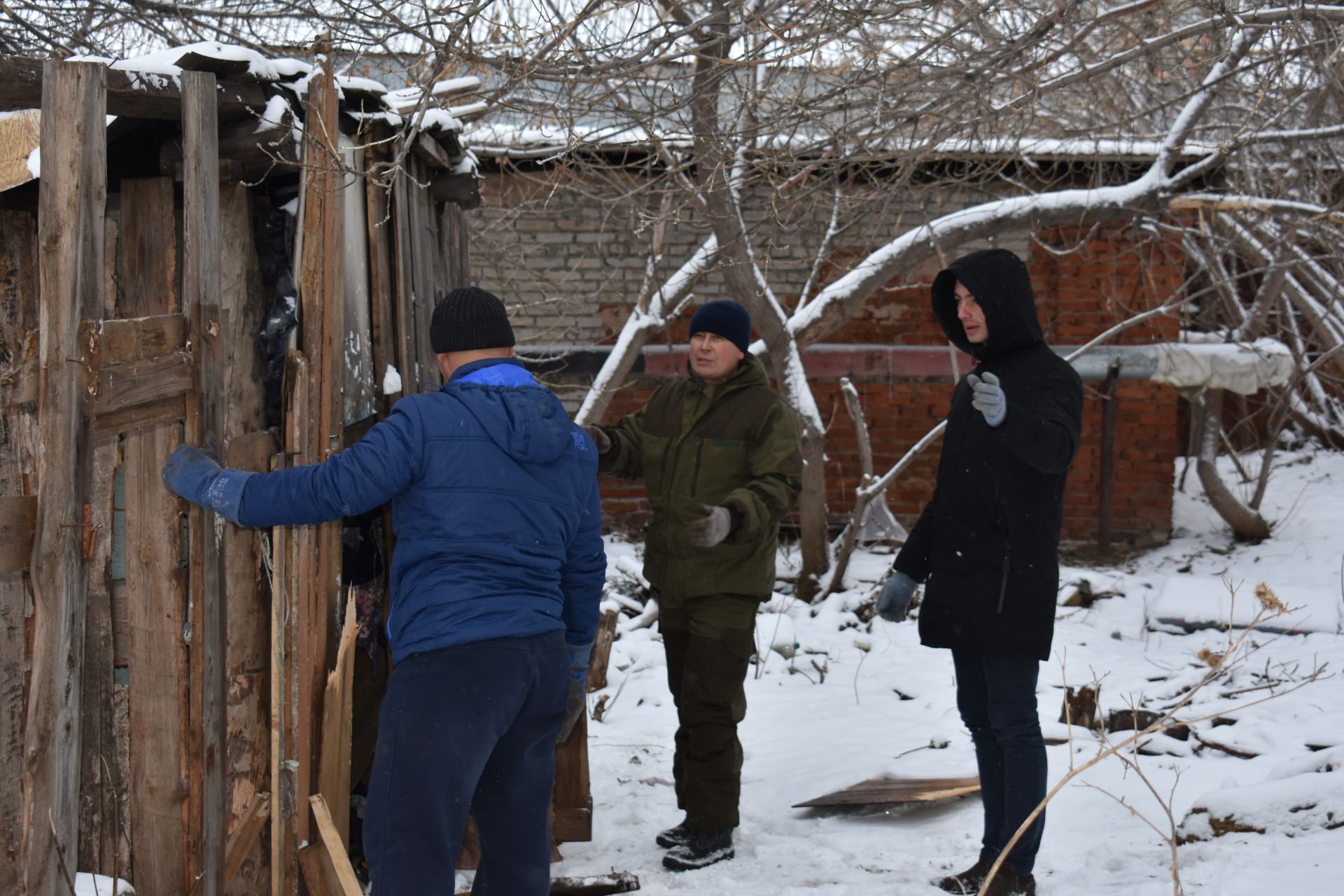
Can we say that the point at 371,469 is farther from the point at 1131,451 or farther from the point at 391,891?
the point at 1131,451

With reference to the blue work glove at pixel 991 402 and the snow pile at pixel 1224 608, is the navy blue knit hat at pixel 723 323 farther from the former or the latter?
the snow pile at pixel 1224 608

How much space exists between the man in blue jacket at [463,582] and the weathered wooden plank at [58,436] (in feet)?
1.15

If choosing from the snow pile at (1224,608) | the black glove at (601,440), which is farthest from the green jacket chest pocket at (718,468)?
the snow pile at (1224,608)

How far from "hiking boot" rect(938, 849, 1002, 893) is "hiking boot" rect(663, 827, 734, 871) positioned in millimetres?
689

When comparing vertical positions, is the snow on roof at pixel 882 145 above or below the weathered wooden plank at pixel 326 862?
above

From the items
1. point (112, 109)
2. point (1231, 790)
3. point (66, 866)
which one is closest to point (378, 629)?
point (66, 866)

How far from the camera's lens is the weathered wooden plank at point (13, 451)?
8.93ft

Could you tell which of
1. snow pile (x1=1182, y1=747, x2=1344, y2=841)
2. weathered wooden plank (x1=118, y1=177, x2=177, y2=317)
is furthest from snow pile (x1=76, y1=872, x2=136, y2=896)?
snow pile (x1=1182, y1=747, x2=1344, y2=841)

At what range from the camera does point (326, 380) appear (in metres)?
2.93

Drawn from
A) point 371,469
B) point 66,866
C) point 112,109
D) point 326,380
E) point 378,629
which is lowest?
point 66,866

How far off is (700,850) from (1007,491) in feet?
4.98

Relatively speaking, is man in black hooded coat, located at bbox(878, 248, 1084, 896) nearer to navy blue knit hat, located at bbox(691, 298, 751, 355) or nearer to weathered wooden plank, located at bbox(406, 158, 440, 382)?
navy blue knit hat, located at bbox(691, 298, 751, 355)

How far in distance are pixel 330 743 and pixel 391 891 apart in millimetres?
644

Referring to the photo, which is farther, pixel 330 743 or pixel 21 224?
pixel 330 743
